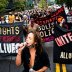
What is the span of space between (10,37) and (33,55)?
439 cm

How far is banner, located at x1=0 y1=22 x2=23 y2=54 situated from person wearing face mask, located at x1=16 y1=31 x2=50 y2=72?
410cm

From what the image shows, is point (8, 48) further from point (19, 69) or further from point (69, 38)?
point (69, 38)

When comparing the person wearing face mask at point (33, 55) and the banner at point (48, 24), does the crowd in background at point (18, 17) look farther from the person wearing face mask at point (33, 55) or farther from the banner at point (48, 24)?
the person wearing face mask at point (33, 55)

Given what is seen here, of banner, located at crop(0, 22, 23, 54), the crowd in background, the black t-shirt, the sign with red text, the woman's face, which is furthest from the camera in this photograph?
the crowd in background

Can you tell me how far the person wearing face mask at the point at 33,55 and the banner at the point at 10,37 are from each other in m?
4.10

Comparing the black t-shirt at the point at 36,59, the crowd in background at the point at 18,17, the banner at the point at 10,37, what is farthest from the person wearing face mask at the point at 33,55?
the crowd in background at the point at 18,17

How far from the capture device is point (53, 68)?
9164mm

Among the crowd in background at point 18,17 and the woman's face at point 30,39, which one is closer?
the woman's face at point 30,39

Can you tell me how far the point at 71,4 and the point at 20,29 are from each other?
164 feet

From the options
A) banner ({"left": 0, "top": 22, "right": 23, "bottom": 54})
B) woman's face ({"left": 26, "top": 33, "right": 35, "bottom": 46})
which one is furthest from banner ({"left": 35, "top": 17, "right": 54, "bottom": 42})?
woman's face ({"left": 26, "top": 33, "right": 35, "bottom": 46})

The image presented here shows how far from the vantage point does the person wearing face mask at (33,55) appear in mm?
5348

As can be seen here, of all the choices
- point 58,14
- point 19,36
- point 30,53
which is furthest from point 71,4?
point 30,53

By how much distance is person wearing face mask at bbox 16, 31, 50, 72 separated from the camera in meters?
5.35

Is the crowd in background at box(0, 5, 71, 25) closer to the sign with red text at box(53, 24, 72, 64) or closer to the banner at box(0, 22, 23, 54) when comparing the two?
the banner at box(0, 22, 23, 54)
